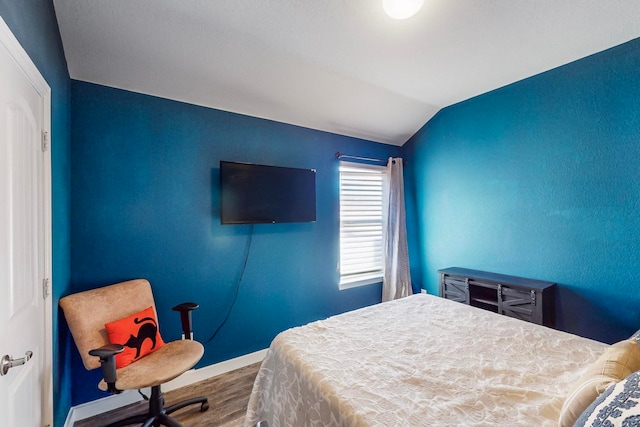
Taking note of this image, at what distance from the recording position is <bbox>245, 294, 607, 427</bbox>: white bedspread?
108 cm

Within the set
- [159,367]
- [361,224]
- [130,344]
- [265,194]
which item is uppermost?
[265,194]

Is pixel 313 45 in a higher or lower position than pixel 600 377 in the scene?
higher

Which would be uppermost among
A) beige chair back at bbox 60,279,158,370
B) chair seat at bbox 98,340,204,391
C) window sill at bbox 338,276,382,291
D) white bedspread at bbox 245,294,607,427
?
beige chair back at bbox 60,279,158,370

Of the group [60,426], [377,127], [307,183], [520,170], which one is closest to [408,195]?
[377,127]

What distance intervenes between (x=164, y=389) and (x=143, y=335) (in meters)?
0.68

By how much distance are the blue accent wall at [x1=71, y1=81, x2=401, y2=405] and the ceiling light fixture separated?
1.57 metres

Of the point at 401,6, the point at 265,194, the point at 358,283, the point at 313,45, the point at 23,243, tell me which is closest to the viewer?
the point at 23,243

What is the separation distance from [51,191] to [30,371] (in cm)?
87

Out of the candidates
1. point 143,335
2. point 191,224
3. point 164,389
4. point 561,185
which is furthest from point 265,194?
point 561,185

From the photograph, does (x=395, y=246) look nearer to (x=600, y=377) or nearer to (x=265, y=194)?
(x=265, y=194)

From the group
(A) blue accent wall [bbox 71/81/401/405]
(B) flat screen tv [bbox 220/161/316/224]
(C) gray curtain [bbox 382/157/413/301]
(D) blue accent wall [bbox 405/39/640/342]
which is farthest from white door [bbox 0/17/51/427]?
(D) blue accent wall [bbox 405/39/640/342]

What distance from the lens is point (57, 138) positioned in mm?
1654

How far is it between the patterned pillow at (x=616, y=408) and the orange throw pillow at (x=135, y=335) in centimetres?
226

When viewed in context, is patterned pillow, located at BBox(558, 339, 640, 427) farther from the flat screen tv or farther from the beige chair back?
the beige chair back
